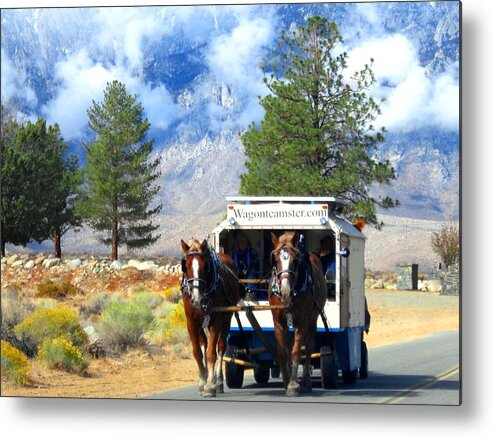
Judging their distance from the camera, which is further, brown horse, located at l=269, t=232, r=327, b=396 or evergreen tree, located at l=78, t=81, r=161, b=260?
evergreen tree, located at l=78, t=81, r=161, b=260

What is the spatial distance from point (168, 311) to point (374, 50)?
76.8 ft

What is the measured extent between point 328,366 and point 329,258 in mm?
1678

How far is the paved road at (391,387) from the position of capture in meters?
18.3

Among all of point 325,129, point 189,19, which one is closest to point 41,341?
point 325,129

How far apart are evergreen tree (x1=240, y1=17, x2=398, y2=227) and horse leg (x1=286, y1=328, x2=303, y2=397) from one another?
2045 cm

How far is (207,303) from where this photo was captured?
58.7ft

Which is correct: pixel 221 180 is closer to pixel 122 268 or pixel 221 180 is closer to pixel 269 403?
pixel 122 268

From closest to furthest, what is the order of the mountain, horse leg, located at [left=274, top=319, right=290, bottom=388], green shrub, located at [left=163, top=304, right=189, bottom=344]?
horse leg, located at [left=274, top=319, right=290, bottom=388]
green shrub, located at [left=163, top=304, right=189, bottom=344]
the mountain

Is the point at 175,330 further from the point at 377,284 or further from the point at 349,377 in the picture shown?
the point at 377,284

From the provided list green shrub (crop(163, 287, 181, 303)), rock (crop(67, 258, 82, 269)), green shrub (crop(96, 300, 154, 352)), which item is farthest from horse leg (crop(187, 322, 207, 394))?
rock (crop(67, 258, 82, 269))

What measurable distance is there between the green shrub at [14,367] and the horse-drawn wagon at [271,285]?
3290 mm

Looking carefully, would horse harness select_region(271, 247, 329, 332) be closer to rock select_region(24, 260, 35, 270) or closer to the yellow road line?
the yellow road line

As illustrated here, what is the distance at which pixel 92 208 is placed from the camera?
58344 mm

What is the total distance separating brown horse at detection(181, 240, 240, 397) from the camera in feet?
57.9
